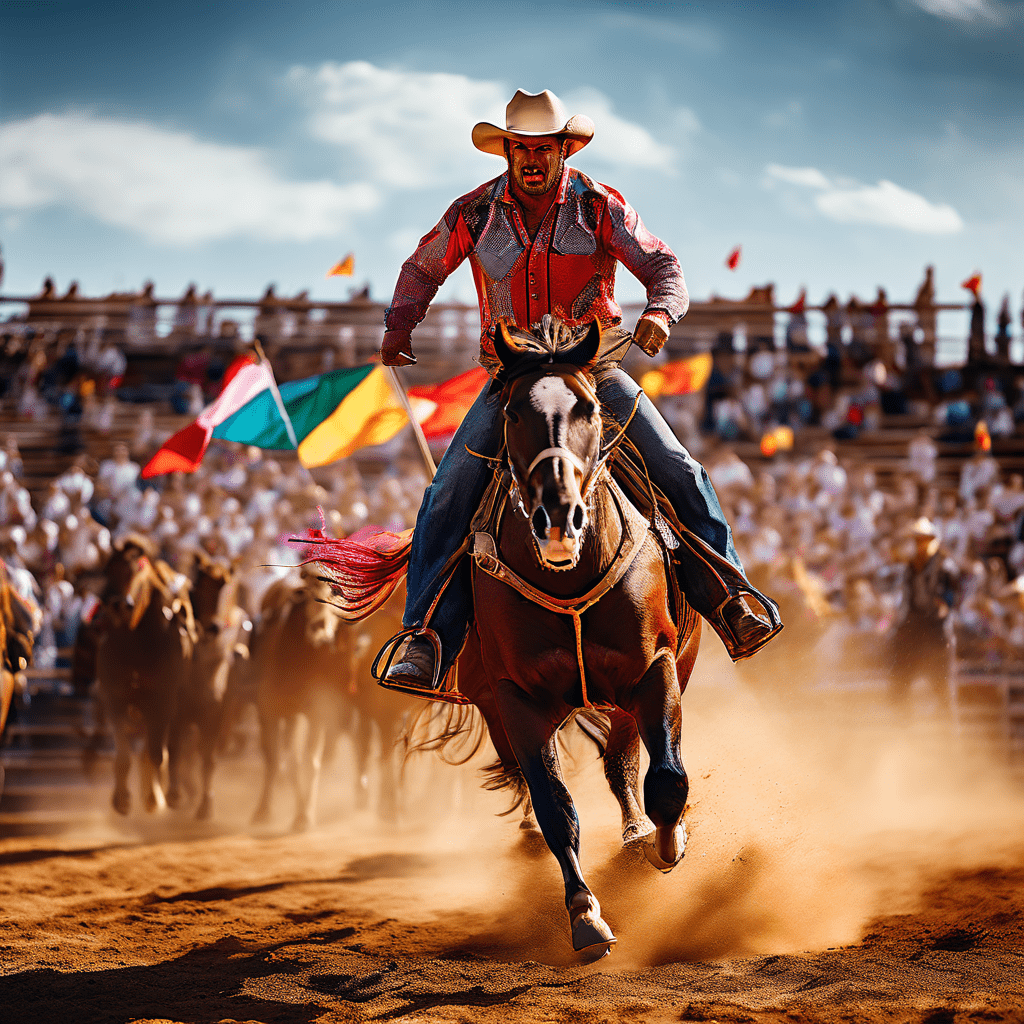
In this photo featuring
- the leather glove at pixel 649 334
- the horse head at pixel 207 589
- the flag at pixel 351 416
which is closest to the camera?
the leather glove at pixel 649 334

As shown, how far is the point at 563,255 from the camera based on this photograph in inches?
212

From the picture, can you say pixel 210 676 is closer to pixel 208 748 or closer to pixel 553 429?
pixel 208 748

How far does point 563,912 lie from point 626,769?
1111 millimetres

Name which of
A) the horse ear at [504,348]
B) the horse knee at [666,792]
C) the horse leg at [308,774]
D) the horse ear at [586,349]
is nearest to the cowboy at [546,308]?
the horse ear at [586,349]

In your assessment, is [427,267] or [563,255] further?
[427,267]

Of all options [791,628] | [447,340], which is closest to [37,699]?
[791,628]

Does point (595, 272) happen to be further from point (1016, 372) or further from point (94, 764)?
point (1016, 372)

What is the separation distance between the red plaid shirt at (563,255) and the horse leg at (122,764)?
23.5ft

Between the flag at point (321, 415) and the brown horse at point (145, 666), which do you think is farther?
the brown horse at point (145, 666)

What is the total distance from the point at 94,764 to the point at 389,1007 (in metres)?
8.84

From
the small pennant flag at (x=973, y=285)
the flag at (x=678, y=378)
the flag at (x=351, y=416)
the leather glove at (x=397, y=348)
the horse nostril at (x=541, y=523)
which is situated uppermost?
the small pennant flag at (x=973, y=285)

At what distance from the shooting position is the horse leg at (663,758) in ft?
15.6

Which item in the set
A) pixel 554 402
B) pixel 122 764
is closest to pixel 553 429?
pixel 554 402

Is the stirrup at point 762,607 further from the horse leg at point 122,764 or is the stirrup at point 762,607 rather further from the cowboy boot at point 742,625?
the horse leg at point 122,764
